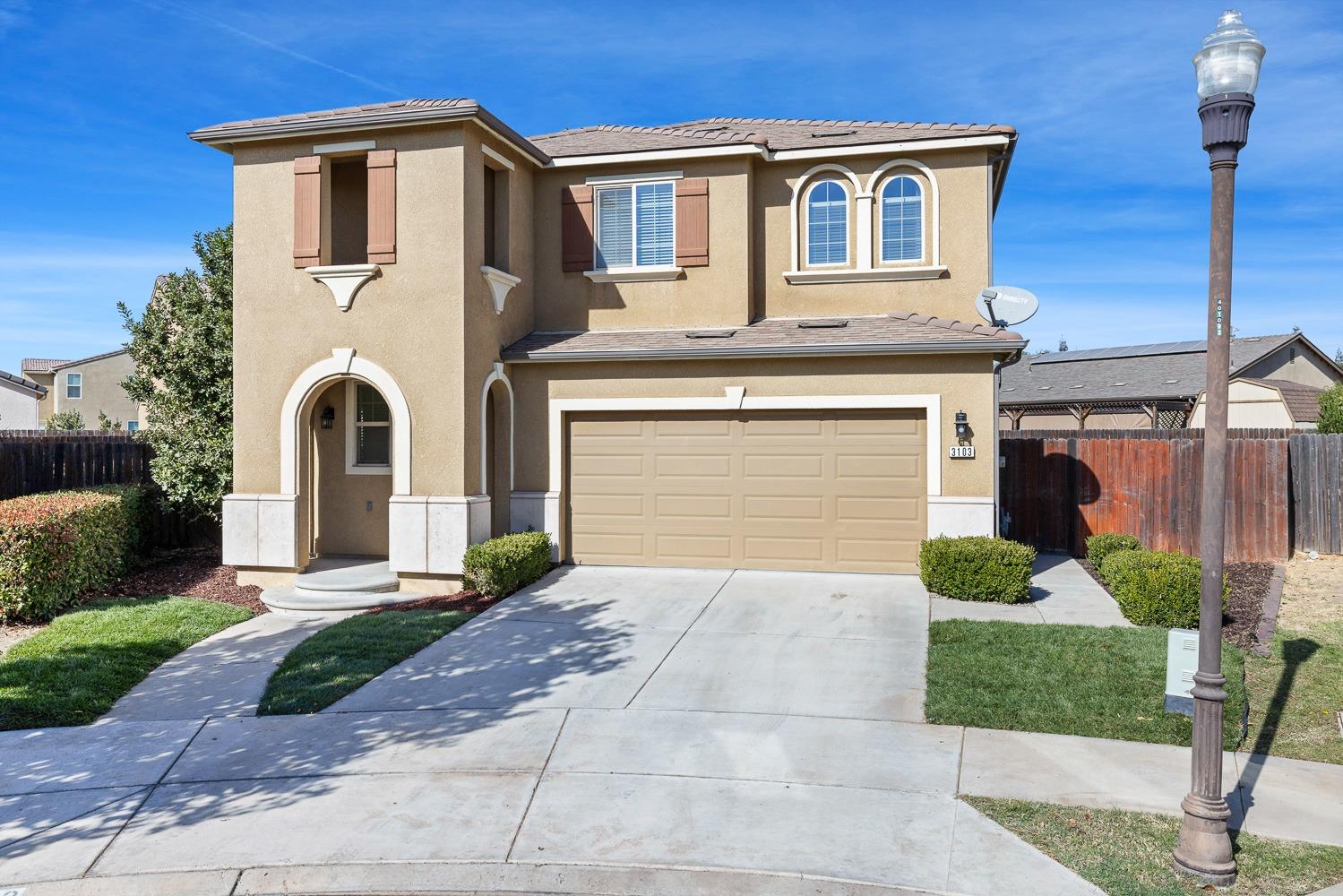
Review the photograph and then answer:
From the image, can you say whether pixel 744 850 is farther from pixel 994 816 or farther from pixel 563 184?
pixel 563 184

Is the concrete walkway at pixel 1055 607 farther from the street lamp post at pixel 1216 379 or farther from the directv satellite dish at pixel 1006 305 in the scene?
the street lamp post at pixel 1216 379

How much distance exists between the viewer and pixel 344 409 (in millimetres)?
13945

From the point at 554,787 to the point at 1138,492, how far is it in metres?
12.7

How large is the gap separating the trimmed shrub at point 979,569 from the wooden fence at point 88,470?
1165 centimetres

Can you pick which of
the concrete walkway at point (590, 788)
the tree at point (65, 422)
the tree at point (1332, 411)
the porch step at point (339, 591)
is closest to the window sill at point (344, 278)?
the porch step at point (339, 591)

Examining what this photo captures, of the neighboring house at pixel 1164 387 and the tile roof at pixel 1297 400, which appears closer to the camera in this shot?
the tile roof at pixel 1297 400

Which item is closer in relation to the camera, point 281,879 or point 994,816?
point 281,879

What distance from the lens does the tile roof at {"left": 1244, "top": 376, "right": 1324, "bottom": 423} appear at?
29219 mm

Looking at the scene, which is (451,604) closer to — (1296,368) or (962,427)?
(962,427)

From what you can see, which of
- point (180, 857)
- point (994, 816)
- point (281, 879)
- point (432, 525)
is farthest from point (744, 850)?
point (432, 525)

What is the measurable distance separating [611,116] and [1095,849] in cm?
1458

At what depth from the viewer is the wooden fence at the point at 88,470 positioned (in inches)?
537

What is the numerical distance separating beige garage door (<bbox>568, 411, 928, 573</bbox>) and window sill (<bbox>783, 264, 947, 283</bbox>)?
2.42 meters

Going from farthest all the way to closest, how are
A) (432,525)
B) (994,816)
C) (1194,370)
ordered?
1. (1194,370)
2. (432,525)
3. (994,816)
